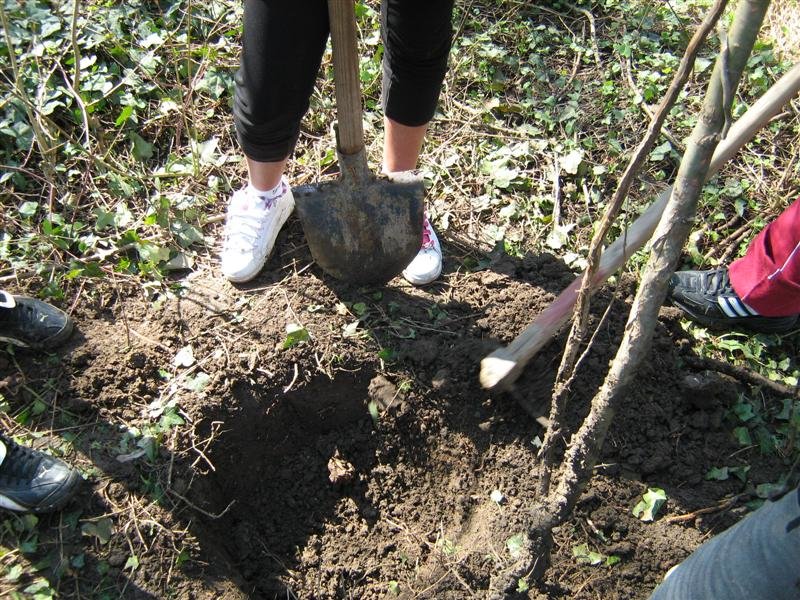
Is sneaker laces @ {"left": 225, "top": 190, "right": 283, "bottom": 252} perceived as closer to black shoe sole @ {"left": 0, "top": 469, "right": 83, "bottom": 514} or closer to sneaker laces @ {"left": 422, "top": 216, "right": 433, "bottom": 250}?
sneaker laces @ {"left": 422, "top": 216, "right": 433, "bottom": 250}

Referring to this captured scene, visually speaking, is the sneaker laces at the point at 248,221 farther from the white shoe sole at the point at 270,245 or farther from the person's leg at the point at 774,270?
the person's leg at the point at 774,270

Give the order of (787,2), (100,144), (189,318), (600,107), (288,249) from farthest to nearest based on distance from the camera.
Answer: (787,2), (600,107), (100,144), (288,249), (189,318)

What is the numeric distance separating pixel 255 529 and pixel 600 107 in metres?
2.41

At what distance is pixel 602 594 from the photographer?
179 centimetres

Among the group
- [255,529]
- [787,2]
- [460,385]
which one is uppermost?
A: [787,2]

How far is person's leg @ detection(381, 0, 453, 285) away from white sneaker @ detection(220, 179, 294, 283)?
46 centimetres

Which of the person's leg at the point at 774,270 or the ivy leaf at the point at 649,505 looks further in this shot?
the person's leg at the point at 774,270

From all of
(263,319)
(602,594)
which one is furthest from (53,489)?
(602,594)

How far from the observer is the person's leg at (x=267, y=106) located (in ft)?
5.32

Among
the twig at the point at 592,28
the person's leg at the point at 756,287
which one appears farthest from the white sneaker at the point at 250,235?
the twig at the point at 592,28

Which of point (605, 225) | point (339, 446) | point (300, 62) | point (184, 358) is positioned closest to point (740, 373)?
point (605, 225)

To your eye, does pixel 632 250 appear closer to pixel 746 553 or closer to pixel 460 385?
pixel 460 385

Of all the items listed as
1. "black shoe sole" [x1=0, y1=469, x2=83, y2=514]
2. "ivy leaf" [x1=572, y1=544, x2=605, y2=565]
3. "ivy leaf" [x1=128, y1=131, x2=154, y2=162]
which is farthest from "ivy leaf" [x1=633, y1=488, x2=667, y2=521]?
"ivy leaf" [x1=128, y1=131, x2=154, y2=162]

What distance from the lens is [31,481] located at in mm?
1771
